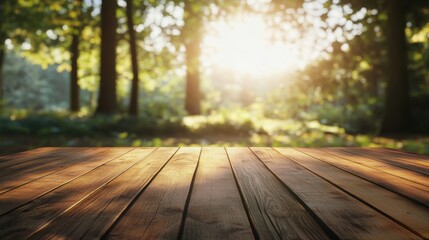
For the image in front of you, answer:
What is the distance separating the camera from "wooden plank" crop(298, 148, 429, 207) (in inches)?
79.9

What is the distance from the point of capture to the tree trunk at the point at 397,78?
12766mm

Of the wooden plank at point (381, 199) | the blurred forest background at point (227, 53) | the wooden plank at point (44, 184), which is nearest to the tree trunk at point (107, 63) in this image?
the blurred forest background at point (227, 53)

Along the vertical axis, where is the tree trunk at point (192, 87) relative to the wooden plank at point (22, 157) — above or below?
above

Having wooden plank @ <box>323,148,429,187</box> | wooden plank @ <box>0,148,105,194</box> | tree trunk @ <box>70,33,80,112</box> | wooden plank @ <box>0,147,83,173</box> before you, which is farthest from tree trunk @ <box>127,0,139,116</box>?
wooden plank @ <box>323,148,429,187</box>

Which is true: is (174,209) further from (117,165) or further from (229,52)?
(229,52)

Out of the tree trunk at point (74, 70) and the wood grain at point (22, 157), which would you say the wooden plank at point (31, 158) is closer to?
the wood grain at point (22, 157)

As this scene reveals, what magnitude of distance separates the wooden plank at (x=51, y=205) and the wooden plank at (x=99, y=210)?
46 millimetres

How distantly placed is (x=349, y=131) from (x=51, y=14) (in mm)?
14359

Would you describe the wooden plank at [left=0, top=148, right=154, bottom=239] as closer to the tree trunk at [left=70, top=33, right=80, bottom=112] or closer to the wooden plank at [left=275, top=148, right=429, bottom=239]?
the wooden plank at [left=275, top=148, right=429, bottom=239]

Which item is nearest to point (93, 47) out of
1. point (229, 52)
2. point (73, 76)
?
point (73, 76)

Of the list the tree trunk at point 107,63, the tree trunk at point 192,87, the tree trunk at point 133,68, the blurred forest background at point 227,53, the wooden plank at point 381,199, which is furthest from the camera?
the tree trunk at point 192,87

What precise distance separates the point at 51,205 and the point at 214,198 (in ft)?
2.59

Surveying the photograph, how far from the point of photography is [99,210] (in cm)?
175

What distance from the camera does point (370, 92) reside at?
82.7 ft
